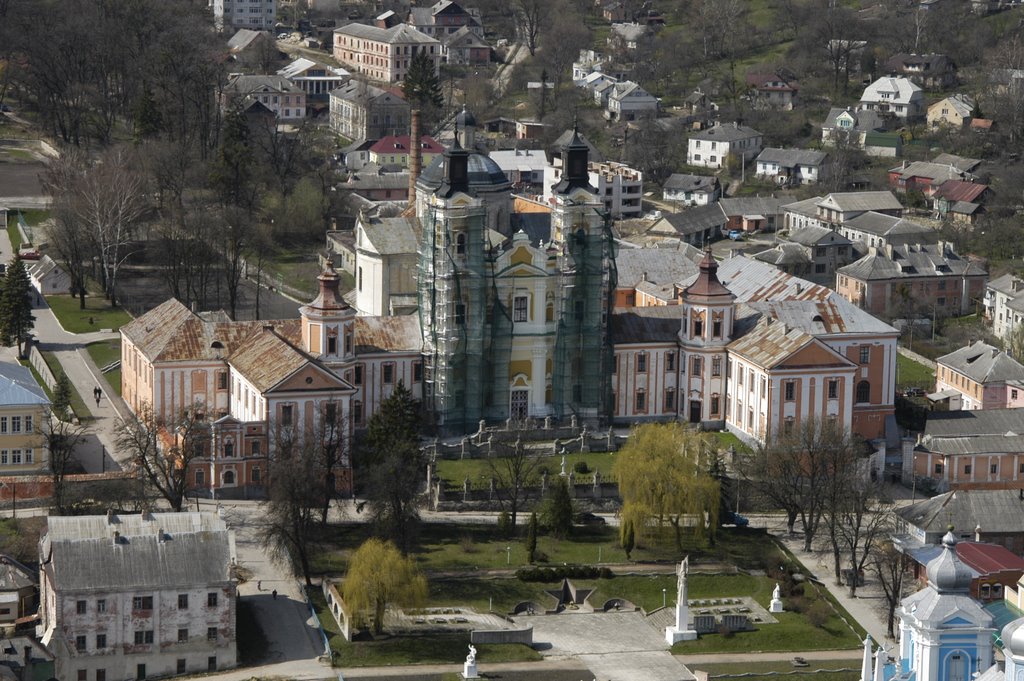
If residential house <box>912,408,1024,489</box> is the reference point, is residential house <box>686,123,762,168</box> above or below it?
above

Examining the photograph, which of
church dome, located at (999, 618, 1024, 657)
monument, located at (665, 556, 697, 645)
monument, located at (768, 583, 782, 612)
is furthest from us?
monument, located at (768, 583, 782, 612)

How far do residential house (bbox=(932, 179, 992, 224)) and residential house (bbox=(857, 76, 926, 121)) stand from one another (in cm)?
1908

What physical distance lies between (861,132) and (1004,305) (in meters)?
40.8

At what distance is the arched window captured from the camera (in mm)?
91000

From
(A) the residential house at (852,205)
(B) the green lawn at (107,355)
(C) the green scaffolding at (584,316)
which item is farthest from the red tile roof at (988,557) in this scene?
(A) the residential house at (852,205)

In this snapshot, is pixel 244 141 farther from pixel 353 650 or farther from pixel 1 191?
pixel 353 650

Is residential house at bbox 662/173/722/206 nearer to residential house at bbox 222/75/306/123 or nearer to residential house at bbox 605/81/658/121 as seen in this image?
residential house at bbox 605/81/658/121

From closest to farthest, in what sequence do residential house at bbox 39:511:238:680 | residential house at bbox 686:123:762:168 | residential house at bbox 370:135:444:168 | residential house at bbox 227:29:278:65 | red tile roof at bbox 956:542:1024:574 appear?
1. residential house at bbox 39:511:238:680
2. red tile roof at bbox 956:542:1024:574
3. residential house at bbox 370:135:444:168
4. residential house at bbox 686:123:762:168
5. residential house at bbox 227:29:278:65

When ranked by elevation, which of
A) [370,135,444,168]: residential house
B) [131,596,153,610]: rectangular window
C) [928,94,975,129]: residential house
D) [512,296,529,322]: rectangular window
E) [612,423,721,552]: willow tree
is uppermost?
[928,94,975,129]: residential house

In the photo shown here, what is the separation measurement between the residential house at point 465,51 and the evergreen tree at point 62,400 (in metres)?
85.0

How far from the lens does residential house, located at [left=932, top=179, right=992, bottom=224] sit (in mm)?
133125

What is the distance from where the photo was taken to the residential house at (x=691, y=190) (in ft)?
458

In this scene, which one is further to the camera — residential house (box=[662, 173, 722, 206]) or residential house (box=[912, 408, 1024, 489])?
residential house (box=[662, 173, 722, 206])

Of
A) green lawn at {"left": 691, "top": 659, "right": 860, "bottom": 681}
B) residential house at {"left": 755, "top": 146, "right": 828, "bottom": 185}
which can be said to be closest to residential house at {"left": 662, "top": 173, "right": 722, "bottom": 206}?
residential house at {"left": 755, "top": 146, "right": 828, "bottom": 185}
